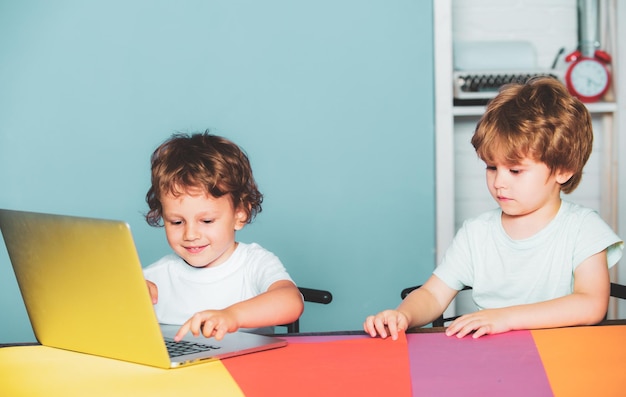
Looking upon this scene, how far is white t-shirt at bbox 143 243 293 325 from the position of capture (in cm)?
167

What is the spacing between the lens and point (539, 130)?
152 centimetres

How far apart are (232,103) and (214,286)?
0.95m

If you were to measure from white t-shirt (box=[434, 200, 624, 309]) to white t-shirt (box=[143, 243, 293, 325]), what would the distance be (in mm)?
Result: 402

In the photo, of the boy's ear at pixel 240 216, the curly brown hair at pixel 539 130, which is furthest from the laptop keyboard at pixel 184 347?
the curly brown hair at pixel 539 130

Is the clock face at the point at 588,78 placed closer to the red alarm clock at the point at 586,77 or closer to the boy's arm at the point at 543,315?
the red alarm clock at the point at 586,77

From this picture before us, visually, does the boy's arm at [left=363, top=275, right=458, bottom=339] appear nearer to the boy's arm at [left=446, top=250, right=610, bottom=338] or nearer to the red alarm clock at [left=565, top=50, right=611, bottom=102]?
the boy's arm at [left=446, top=250, right=610, bottom=338]

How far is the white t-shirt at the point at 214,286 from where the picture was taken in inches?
65.9

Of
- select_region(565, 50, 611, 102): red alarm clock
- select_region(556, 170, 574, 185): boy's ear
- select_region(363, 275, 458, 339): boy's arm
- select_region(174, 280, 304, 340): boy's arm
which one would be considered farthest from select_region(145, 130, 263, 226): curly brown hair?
select_region(565, 50, 611, 102): red alarm clock

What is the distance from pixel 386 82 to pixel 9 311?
1436mm

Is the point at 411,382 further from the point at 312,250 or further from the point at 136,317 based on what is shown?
the point at 312,250

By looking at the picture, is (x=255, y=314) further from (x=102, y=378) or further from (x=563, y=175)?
(x=563, y=175)

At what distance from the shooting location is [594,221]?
1525mm

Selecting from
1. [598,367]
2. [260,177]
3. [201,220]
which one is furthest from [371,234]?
[598,367]

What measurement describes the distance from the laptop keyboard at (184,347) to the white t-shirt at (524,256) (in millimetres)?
623
